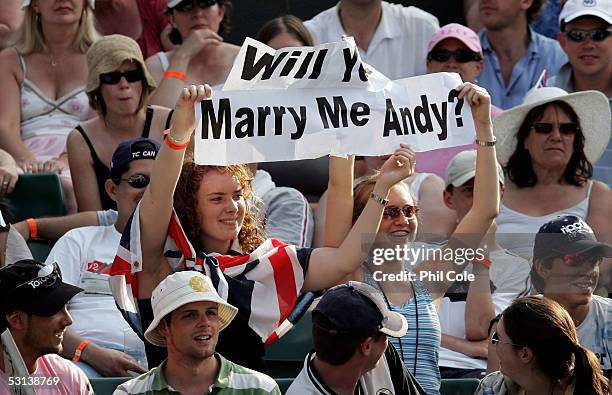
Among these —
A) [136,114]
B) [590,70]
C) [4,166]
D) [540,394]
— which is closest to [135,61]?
[136,114]

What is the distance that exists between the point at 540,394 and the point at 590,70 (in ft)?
10.6

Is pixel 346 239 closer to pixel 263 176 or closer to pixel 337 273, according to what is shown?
pixel 337 273

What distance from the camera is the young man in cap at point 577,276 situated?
5.35 meters

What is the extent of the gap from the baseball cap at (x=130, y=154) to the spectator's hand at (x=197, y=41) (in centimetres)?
155

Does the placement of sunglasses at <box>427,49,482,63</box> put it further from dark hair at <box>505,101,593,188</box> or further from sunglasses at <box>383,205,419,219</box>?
sunglasses at <box>383,205,419,219</box>

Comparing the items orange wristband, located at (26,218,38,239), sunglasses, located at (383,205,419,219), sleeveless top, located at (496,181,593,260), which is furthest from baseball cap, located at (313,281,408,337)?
orange wristband, located at (26,218,38,239)

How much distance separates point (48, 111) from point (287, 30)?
134 cm

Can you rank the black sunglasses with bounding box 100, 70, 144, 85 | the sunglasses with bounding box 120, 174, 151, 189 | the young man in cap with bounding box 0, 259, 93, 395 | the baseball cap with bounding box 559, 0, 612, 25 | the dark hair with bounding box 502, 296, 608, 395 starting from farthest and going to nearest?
the baseball cap with bounding box 559, 0, 612, 25, the black sunglasses with bounding box 100, 70, 144, 85, the sunglasses with bounding box 120, 174, 151, 189, the young man in cap with bounding box 0, 259, 93, 395, the dark hair with bounding box 502, 296, 608, 395

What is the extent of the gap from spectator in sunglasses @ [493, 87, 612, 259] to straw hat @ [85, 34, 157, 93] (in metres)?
1.83

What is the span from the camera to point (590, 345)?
5.34 metres

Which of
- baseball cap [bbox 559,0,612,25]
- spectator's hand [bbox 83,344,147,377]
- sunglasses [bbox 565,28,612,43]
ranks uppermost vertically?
baseball cap [bbox 559,0,612,25]

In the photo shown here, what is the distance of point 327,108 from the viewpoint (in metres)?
5.19

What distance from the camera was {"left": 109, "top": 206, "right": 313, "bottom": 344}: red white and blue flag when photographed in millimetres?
4965

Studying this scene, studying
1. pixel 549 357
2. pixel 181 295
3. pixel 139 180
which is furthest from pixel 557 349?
pixel 139 180
